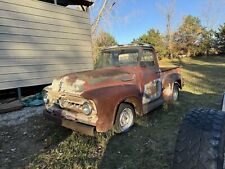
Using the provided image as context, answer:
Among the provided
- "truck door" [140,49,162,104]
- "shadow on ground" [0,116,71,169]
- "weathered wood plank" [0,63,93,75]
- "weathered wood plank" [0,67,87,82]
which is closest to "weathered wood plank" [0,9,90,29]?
A: "weathered wood plank" [0,63,93,75]

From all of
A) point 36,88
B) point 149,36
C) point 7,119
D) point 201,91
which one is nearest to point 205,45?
point 149,36

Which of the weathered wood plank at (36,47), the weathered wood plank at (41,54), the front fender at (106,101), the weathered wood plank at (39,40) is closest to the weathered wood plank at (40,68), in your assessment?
the weathered wood plank at (41,54)

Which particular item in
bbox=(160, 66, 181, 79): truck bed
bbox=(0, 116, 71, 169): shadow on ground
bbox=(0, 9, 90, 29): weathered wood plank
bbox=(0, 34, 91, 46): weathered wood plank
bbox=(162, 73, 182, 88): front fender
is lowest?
Answer: bbox=(0, 116, 71, 169): shadow on ground

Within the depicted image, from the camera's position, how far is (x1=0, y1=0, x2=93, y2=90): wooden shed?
729 centimetres

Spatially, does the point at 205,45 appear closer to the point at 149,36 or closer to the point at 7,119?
the point at 149,36

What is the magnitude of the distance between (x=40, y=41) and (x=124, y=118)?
15.8 feet

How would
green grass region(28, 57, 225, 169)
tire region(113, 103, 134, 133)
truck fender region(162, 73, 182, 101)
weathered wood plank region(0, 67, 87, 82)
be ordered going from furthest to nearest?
1. weathered wood plank region(0, 67, 87, 82)
2. truck fender region(162, 73, 182, 101)
3. tire region(113, 103, 134, 133)
4. green grass region(28, 57, 225, 169)

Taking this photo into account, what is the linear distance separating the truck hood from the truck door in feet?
1.62

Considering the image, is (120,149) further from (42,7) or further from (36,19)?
(42,7)

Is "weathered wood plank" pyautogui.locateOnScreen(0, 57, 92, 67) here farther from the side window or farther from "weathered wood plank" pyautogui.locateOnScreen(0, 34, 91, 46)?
the side window

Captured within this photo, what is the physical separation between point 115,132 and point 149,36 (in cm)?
3259

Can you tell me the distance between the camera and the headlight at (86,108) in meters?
4.16

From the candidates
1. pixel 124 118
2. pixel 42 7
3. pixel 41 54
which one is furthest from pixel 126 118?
pixel 42 7

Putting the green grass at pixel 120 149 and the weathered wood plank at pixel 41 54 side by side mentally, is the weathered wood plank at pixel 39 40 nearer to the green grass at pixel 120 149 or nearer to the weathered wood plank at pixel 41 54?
the weathered wood plank at pixel 41 54
